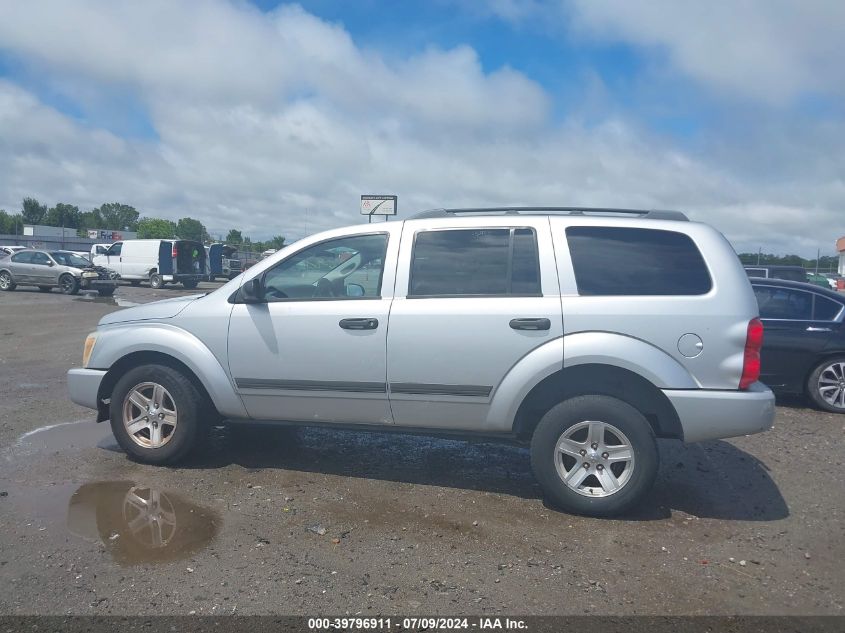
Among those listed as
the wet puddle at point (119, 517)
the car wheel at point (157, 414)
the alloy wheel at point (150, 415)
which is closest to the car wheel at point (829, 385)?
the car wheel at point (157, 414)

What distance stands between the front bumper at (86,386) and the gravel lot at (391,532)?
500 mm

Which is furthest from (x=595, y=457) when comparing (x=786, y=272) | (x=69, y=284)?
(x=69, y=284)

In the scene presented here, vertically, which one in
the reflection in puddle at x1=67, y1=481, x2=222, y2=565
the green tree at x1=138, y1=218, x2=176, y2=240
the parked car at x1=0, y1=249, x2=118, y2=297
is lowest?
the reflection in puddle at x1=67, y1=481, x2=222, y2=565

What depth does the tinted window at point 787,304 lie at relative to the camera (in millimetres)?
8094

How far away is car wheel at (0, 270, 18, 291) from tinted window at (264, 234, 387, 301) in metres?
24.2

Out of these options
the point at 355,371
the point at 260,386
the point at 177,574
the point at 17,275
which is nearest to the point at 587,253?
the point at 355,371

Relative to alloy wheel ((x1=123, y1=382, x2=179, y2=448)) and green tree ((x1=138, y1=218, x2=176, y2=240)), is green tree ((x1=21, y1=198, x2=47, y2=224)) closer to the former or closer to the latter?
green tree ((x1=138, y1=218, x2=176, y2=240))

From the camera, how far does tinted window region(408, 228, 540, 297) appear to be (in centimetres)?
476

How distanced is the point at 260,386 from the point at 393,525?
4.91 feet

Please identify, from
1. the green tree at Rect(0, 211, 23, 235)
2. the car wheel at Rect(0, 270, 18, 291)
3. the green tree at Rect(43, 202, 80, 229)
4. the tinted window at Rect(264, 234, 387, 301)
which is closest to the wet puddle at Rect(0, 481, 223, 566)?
the tinted window at Rect(264, 234, 387, 301)

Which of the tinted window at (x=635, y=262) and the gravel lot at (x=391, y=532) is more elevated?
the tinted window at (x=635, y=262)

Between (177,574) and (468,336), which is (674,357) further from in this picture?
(177,574)

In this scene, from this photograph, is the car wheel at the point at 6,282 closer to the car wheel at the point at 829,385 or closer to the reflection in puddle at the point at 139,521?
the reflection in puddle at the point at 139,521

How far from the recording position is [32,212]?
10431 cm
